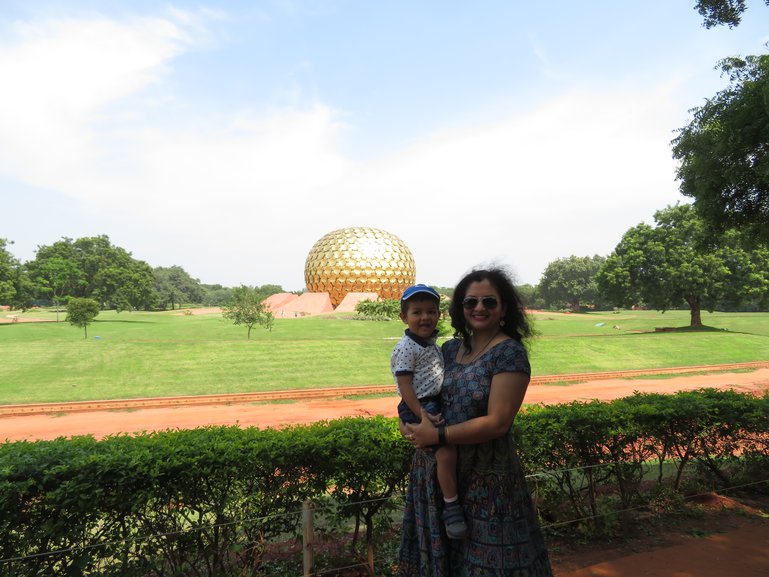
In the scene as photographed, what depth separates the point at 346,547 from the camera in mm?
3777

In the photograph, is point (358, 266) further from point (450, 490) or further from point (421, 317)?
point (450, 490)

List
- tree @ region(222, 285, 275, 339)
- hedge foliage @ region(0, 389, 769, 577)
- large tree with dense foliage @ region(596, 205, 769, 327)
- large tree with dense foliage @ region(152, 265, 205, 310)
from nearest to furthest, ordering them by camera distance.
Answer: hedge foliage @ region(0, 389, 769, 577)
tree @ region(222, 285, 275, 339)
large tree with dense foliage @ region(596, 205, 769, 327)
large tree with dense foliage @ region(152, 265, 205, 310)

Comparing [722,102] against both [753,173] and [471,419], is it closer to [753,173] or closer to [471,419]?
[753,173]

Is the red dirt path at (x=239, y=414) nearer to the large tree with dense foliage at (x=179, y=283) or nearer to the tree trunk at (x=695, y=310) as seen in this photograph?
the tree trunk at (x=695, y=310)

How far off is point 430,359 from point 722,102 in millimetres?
8027

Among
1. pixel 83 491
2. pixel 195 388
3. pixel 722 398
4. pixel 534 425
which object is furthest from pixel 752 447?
pixel 195 388

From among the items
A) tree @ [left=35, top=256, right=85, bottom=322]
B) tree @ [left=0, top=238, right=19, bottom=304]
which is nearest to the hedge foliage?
tree @ [left=0, top=238, right=19, bottom=304]

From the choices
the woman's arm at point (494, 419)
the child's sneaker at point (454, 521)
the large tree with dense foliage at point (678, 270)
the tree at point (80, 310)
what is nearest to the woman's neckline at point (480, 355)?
the woman's arm at point (494, 419)

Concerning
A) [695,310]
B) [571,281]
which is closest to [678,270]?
[695,310]

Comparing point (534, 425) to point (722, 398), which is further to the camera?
point (722, 398)

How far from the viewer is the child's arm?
7.12ft

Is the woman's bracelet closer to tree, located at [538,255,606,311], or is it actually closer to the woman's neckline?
the woman's neckline

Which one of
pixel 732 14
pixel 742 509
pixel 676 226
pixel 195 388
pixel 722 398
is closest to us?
pixel 742 509

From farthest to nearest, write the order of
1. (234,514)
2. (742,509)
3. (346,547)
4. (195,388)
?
(195,388) → (742,509) → (346,547) → (234,514)
